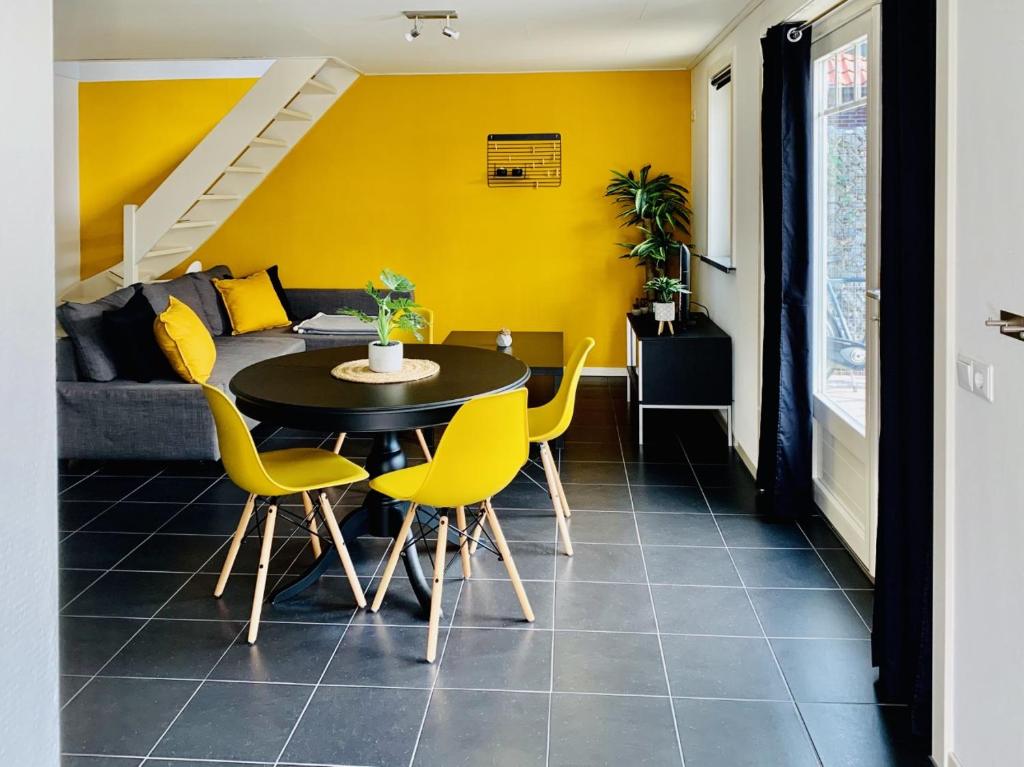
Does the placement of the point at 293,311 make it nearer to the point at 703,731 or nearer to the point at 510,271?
the point at 510,271

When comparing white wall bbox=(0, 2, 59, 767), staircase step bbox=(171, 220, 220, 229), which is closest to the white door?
white wall bbox=(0, 2, 59, 767)

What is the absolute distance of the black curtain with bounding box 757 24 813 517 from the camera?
13.3 feet

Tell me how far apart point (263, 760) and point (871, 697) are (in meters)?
1.66

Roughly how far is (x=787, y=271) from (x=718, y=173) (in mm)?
2782

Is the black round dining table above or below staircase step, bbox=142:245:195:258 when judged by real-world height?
below

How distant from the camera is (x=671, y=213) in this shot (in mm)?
7602

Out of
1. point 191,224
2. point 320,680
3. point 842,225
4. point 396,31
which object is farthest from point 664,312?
point 191,224

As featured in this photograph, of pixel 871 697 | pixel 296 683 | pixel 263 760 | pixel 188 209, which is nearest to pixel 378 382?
pixel 296 683

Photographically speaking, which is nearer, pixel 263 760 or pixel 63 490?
pixel 263 760

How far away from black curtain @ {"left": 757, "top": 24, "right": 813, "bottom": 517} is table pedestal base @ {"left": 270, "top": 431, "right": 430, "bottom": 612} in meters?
1.66

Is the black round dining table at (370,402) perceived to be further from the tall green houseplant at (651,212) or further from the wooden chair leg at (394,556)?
the tall green houseplant at (651,212)

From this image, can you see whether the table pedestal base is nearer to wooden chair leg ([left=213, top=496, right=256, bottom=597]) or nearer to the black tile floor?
the black tile floor

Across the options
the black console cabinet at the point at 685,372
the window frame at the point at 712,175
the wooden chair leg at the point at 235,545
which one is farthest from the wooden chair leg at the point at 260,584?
the window frame at the point at 712,175

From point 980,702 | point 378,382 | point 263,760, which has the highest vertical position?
point 378,382
